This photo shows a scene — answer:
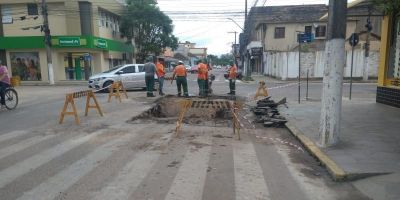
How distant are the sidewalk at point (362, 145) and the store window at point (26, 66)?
1097 inches

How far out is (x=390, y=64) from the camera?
13.3 m

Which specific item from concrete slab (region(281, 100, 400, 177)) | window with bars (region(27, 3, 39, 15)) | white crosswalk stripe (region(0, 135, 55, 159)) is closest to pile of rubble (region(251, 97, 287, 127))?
concrete slab (region(281, 100, 400, 177))

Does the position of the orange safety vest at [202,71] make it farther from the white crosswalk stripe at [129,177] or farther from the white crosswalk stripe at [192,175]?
the white crosswalk stripe at [129,177]

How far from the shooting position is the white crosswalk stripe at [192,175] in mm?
4961

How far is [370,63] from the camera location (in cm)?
3145

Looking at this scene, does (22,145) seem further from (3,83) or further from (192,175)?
(3,83)

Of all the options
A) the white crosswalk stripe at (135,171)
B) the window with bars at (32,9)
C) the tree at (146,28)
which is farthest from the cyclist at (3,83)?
the tree at (146,28)

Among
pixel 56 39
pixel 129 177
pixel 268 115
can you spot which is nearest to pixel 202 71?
pixel 268 115

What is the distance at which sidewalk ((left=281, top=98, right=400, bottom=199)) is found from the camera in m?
5.66

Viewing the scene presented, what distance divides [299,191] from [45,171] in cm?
397

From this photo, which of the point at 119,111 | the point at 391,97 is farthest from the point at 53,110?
the point at 391,97

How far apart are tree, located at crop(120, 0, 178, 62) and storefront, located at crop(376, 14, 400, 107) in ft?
97.1

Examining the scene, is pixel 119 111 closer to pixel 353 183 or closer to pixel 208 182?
pixel 208 182

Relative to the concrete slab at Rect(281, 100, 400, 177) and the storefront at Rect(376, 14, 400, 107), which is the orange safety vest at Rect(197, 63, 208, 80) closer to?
the concrete slab at Rect(281, 100, 400, 177)
